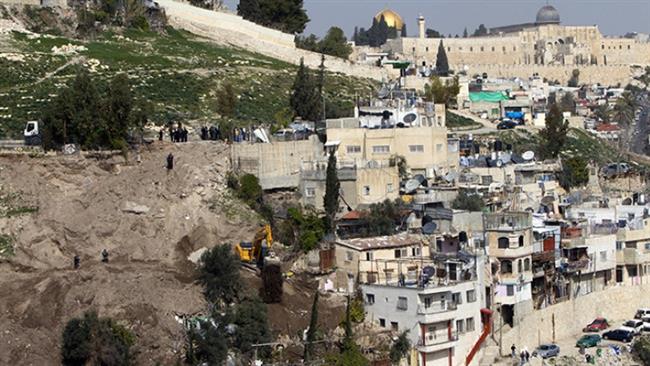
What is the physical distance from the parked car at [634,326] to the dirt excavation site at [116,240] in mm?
9167

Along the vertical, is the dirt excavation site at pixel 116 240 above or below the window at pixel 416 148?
below

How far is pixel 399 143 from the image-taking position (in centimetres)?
4741

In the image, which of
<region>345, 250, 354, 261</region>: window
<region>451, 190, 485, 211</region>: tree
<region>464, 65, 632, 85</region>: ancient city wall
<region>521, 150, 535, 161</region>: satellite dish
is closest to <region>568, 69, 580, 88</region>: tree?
<region>464, 65, 632, 85</region>: ancient city wall

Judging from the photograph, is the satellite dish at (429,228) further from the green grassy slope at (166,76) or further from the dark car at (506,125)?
the dark car at (506,125)

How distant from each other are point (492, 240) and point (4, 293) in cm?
1205

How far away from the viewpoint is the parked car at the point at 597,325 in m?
42.8

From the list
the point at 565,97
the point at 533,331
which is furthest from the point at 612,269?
the point at 565,97

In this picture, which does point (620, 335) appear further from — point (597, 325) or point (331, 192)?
point (331, 192)

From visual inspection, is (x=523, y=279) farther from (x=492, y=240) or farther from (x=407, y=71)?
(x=407, y=71)

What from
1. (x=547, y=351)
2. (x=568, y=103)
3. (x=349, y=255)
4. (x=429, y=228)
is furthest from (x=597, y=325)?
(x=568, y=103)

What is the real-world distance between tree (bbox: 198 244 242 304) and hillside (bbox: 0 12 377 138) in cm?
1162

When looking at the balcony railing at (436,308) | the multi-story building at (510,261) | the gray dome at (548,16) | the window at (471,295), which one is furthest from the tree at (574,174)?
the gray dome at (548,16)

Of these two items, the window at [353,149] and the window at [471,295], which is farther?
the window at [353,149]

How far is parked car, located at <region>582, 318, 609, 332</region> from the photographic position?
42.8 meters
